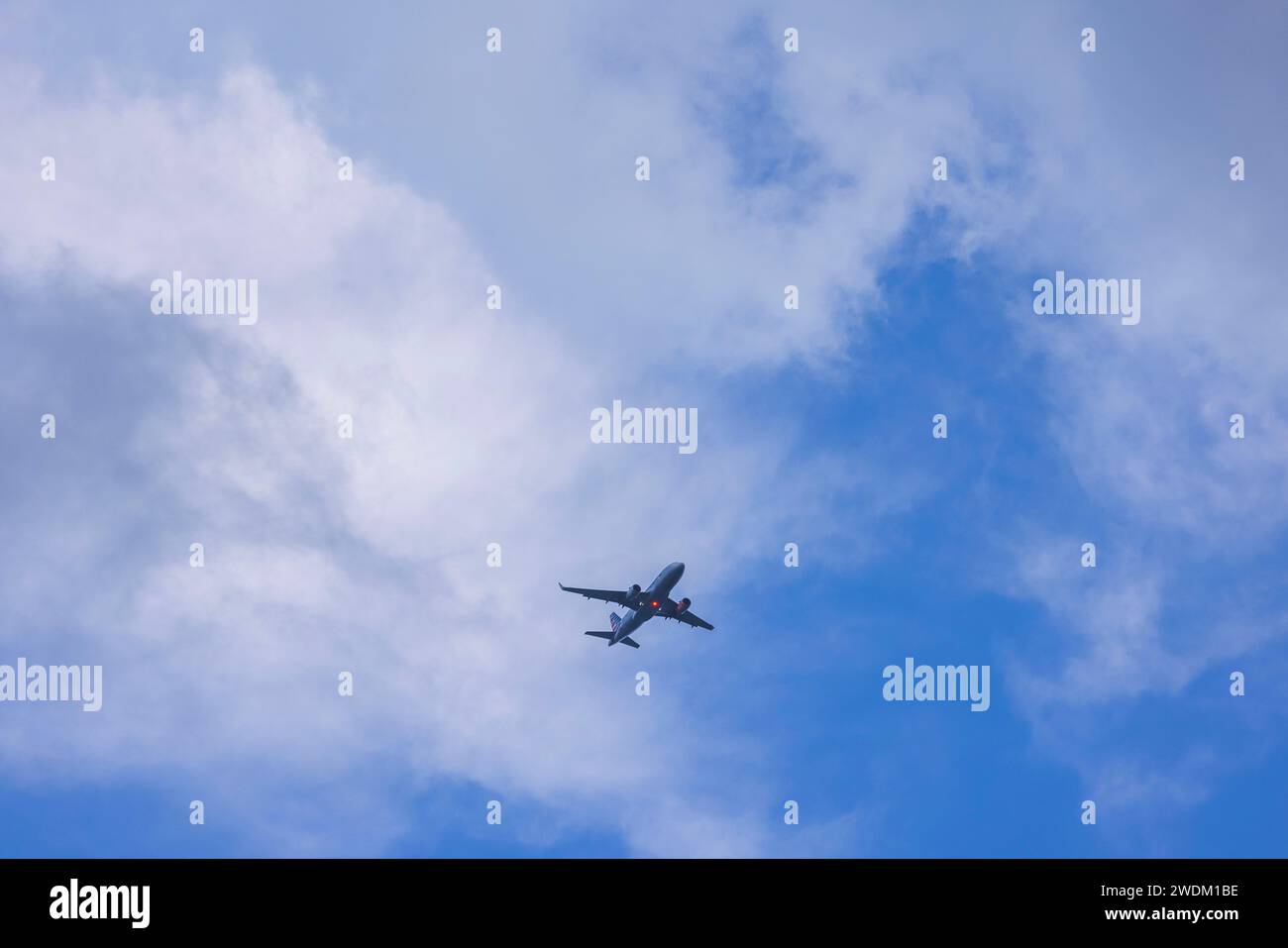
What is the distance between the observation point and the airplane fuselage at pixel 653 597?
13962 centimetres

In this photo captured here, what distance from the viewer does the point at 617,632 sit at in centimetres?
15638

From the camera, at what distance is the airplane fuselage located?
13962cm

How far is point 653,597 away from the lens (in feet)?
468
